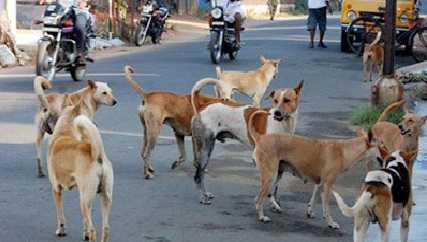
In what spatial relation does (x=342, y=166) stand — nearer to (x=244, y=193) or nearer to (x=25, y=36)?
(x=244, y=193)

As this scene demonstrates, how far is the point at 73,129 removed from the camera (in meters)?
8.05

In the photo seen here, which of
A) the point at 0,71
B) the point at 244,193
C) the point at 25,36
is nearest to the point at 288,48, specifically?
the point at 25,36

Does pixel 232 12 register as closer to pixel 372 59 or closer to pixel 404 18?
pixel 372 59

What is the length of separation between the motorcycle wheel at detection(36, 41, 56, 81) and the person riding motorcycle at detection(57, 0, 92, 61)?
606mm

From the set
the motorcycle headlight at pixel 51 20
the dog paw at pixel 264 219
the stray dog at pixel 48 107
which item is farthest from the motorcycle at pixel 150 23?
the dog paw at pixel 264 219

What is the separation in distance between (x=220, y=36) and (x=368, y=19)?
5445 millimetres

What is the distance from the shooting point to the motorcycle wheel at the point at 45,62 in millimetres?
17170

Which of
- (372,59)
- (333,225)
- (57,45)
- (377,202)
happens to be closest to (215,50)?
(372,59)

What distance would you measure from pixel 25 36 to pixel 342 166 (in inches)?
782

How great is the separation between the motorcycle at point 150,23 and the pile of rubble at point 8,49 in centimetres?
645

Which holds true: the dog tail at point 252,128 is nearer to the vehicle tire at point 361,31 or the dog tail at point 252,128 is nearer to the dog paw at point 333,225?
the dog paw at point 333,225

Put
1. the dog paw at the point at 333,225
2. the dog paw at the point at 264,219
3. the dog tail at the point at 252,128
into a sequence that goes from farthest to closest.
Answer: the dog tail at the point at 252,128 < the dog paw at the point at 264,219 < the dog paw at the point at 333,225

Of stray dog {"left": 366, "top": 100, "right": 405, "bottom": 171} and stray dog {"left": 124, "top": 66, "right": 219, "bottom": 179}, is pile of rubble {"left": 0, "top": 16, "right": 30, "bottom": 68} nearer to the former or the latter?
stray dog {"left": 124, "top": 66, "right": 219, "bottom": 179}

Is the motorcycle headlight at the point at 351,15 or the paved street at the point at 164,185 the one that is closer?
the paved street at the point at 164,185
